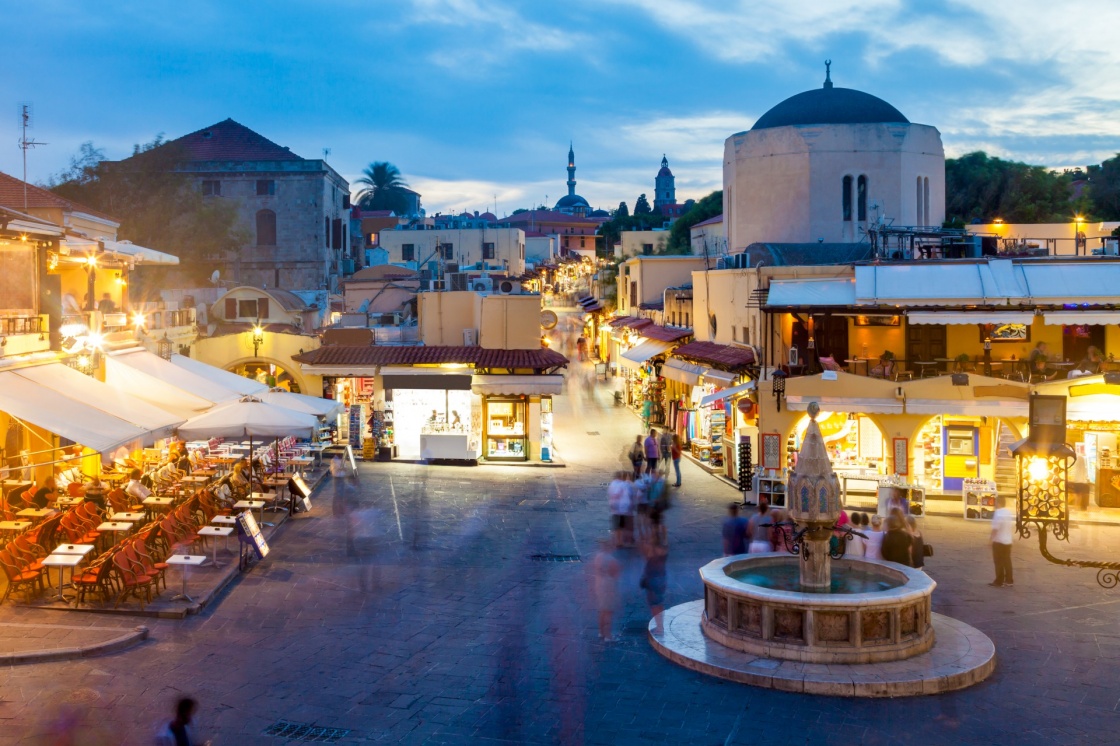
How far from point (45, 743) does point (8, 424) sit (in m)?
12.6

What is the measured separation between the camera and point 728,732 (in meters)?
10.9

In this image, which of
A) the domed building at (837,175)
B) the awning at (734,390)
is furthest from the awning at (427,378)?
the domed building at (837,175)

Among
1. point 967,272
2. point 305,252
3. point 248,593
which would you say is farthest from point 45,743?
point 305,252

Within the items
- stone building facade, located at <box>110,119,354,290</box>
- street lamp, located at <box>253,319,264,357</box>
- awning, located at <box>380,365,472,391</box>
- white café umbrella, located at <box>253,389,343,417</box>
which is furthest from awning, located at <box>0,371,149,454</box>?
stone building facade, located at <box>110,119,354,290</box>

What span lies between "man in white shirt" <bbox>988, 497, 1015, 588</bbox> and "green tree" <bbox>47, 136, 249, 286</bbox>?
4353 cm

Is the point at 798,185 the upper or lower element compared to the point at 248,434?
upper

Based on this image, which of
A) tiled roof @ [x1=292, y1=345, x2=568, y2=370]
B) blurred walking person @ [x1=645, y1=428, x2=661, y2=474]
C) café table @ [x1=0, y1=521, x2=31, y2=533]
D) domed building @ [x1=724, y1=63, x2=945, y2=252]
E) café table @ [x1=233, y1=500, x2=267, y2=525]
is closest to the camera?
café table @ [x1=0, y1=521, x2=31, y2=533]

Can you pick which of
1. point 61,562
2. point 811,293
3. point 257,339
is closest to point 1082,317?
point 811,293

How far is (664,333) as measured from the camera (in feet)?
130

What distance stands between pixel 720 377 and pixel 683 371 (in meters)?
3.29

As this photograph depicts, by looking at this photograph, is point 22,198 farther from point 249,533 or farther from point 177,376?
point 249,533

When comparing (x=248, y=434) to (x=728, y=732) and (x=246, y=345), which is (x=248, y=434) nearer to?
(x=728, y=732)

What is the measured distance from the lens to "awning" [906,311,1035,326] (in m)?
24.4

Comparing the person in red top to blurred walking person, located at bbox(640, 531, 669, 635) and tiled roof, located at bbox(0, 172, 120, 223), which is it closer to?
blurred walking person, located at bbox(640, 531, 669, 635)
